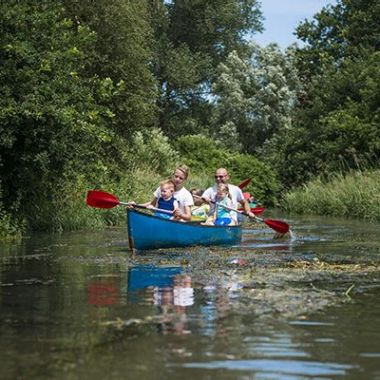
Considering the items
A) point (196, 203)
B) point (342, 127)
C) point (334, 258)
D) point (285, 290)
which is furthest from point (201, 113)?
point (285, 290)

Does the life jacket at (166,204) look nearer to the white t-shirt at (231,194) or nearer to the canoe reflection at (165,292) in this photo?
the white t-shirt at (231,194)

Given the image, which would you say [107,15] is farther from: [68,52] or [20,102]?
[20,102]

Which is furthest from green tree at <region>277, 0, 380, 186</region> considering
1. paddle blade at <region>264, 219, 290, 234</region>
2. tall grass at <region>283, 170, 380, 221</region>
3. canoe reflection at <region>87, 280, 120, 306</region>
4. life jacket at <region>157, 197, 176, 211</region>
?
canoe reflection at <region>87, 280, 120, 306</region>

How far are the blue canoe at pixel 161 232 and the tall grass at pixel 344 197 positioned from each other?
1193cm

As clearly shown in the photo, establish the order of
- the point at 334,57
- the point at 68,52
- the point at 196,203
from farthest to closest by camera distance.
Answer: the point at 334,57 → the point at 196,203 → the point at 68,52

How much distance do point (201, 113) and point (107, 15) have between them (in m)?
31.9

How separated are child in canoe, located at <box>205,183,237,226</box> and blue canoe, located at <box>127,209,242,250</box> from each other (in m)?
1.31

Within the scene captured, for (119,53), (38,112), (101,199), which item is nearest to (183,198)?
(101,199)

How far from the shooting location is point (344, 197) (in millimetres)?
29250

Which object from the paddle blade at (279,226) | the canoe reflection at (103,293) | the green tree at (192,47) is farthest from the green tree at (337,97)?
the canoe reflection at (103,293)

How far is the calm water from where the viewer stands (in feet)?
17.2

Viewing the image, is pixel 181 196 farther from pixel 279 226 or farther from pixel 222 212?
pixel 279 226

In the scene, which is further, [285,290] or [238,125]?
[238,125]

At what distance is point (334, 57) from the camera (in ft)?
142
